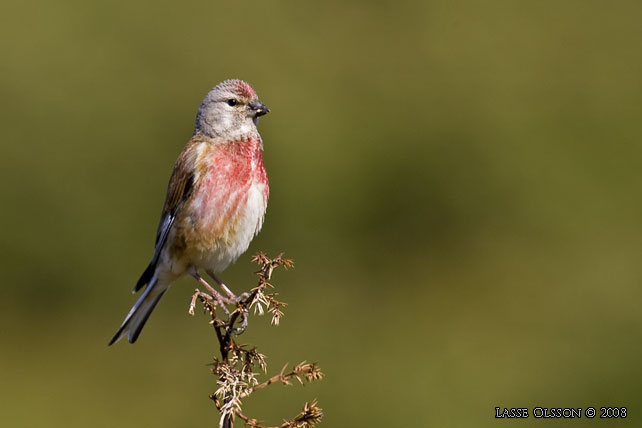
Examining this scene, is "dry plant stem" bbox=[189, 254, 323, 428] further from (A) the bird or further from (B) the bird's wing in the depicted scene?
(B) the bird's wing

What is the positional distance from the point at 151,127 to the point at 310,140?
1.49 meters

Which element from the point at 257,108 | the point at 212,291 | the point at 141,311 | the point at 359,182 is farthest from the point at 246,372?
the point at 359,182

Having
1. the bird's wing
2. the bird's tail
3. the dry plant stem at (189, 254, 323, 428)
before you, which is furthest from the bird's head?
the dry plant stem at (189, 254, 323, 428)

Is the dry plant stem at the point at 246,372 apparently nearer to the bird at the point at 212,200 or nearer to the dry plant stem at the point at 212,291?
the dry plant stem at the point at 212,291

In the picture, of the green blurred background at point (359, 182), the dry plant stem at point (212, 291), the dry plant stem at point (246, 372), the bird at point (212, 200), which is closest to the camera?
the dry plant stem at point (246, 372)

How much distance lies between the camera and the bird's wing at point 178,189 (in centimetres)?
438

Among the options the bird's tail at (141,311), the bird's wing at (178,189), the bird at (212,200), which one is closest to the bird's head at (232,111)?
the bird at (212,200)

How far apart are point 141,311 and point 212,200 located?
2.16ft

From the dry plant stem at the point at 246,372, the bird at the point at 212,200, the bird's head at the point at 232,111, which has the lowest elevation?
the dry plant stem at the point at 246,372

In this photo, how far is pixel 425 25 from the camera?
9914 millimetres

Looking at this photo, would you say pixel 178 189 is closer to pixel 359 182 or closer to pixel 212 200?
pixel 212 200

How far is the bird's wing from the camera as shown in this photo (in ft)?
14.4

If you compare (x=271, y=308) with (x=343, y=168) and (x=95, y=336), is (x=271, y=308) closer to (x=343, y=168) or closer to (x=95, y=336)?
(x=95, y=336)

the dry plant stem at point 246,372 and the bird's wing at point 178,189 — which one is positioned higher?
the bird's wing at point 178,189
